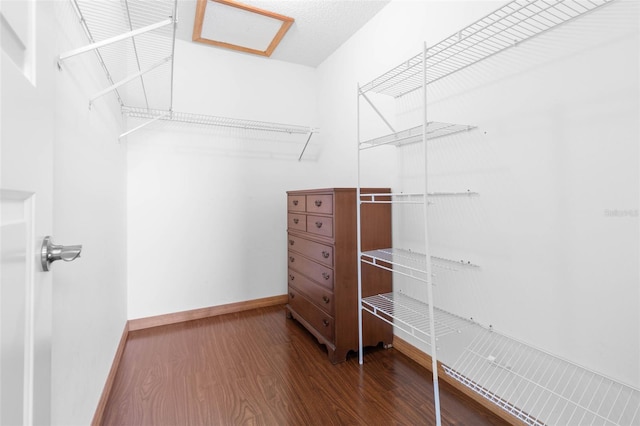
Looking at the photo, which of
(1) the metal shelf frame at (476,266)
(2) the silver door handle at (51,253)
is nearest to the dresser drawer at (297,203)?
(1) the metal shelf frame at (476,266)

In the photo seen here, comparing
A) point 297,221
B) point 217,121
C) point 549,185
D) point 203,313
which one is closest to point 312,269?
point 297,221

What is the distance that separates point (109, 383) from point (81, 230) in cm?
97

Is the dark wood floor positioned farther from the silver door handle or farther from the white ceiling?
the white ceiling

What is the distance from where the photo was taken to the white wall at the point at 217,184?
2.37 meters

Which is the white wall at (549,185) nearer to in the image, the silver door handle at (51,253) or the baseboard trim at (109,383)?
the silver door handle at (51,253)

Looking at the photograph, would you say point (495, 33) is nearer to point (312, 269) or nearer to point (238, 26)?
point (312, 269)

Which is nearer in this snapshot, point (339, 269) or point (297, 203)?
point (339, 269)

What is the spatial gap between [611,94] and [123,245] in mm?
2825

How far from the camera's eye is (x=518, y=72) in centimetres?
131

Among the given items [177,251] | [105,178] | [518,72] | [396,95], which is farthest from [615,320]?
[177,251]

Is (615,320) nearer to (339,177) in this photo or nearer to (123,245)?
(339,177)

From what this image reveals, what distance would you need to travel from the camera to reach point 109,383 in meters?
1.56

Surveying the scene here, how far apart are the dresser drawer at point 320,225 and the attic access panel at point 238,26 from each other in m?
1.51

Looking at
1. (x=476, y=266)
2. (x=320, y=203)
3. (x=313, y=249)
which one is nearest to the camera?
(x=476, y=266)
